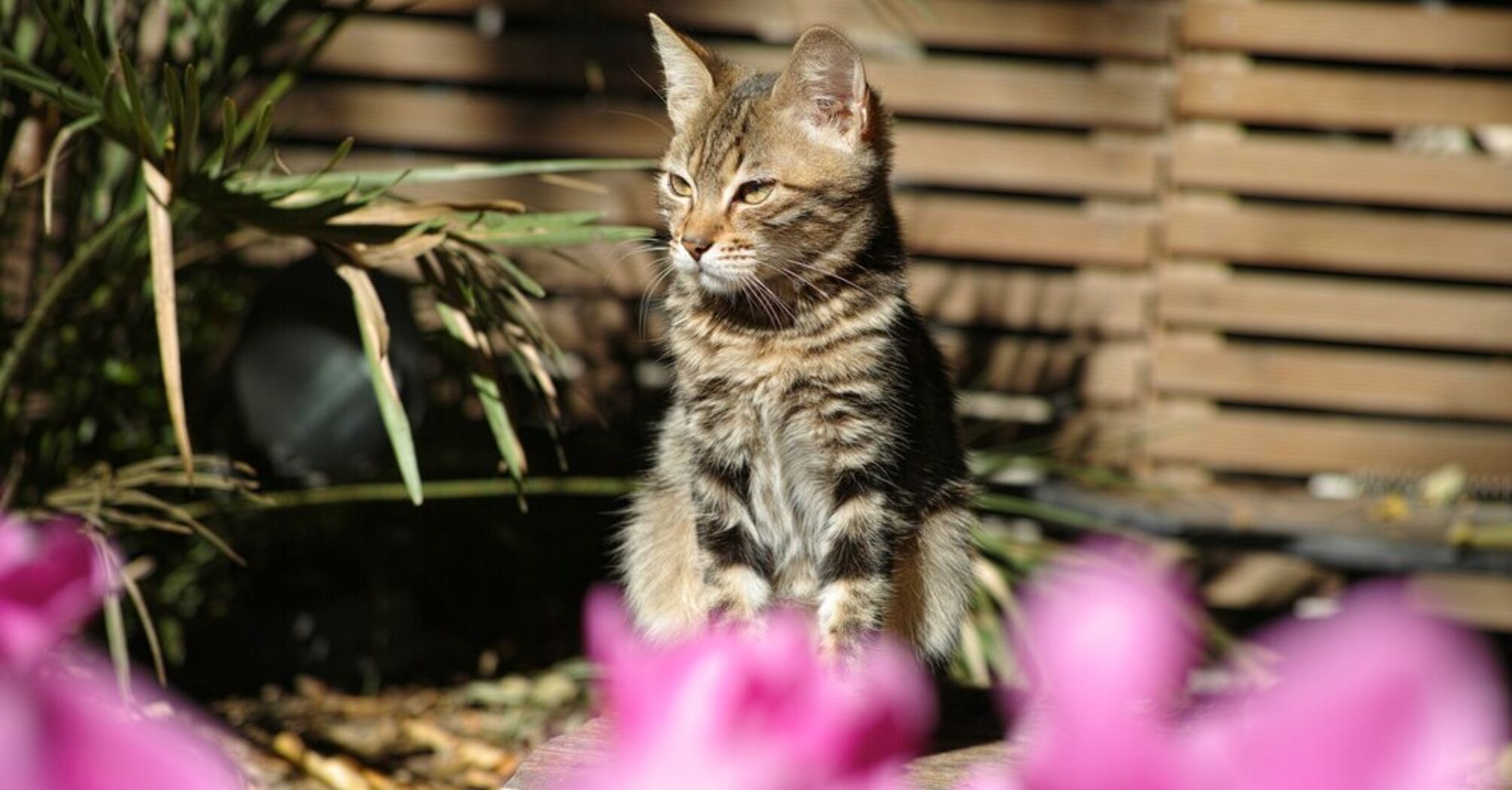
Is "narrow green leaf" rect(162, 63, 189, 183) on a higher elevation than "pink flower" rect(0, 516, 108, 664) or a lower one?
higher

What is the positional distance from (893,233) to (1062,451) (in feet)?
6.93

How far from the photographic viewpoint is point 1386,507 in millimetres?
3521

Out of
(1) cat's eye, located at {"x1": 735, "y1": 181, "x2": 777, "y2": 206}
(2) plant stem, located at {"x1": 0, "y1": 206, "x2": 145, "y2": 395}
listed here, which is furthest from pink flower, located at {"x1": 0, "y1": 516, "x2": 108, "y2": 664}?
(2) plant stem, located at {"x1": 0, "y1": 206, "x2": 145, "y2": 395}

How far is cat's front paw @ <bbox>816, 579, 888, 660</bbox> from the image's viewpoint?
5.25ft

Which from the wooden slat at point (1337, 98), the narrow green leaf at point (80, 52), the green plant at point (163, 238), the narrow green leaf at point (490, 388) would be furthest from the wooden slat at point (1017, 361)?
the narrow green leaf at point (80, 52)

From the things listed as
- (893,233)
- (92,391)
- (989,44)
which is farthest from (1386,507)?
(92,391)

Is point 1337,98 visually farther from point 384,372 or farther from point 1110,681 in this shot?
point 1110,681

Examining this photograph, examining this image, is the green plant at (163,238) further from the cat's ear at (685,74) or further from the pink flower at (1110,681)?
the pink flower at (1110,681)

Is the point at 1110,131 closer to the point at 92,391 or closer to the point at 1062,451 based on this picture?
the point at 1062,451

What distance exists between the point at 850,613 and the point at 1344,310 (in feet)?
8.22

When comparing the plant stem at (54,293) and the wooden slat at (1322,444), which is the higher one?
the plant stem at (54,293)

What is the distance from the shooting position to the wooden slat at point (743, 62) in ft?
12.0

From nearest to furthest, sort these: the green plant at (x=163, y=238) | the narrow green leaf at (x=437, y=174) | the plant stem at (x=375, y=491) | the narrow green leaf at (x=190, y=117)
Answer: the narrow green leaf at (x=190, y=117) → the green plant at (x=163, y=238) → the narrow green leaf at (x=437, y=174) → the plant stem at (x=375, y=491)

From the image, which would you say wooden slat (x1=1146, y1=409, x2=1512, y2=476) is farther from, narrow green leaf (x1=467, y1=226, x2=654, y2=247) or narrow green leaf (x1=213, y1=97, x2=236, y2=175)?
narrow green leaf (x1=213, y1=97, x2=236, y2=175)
